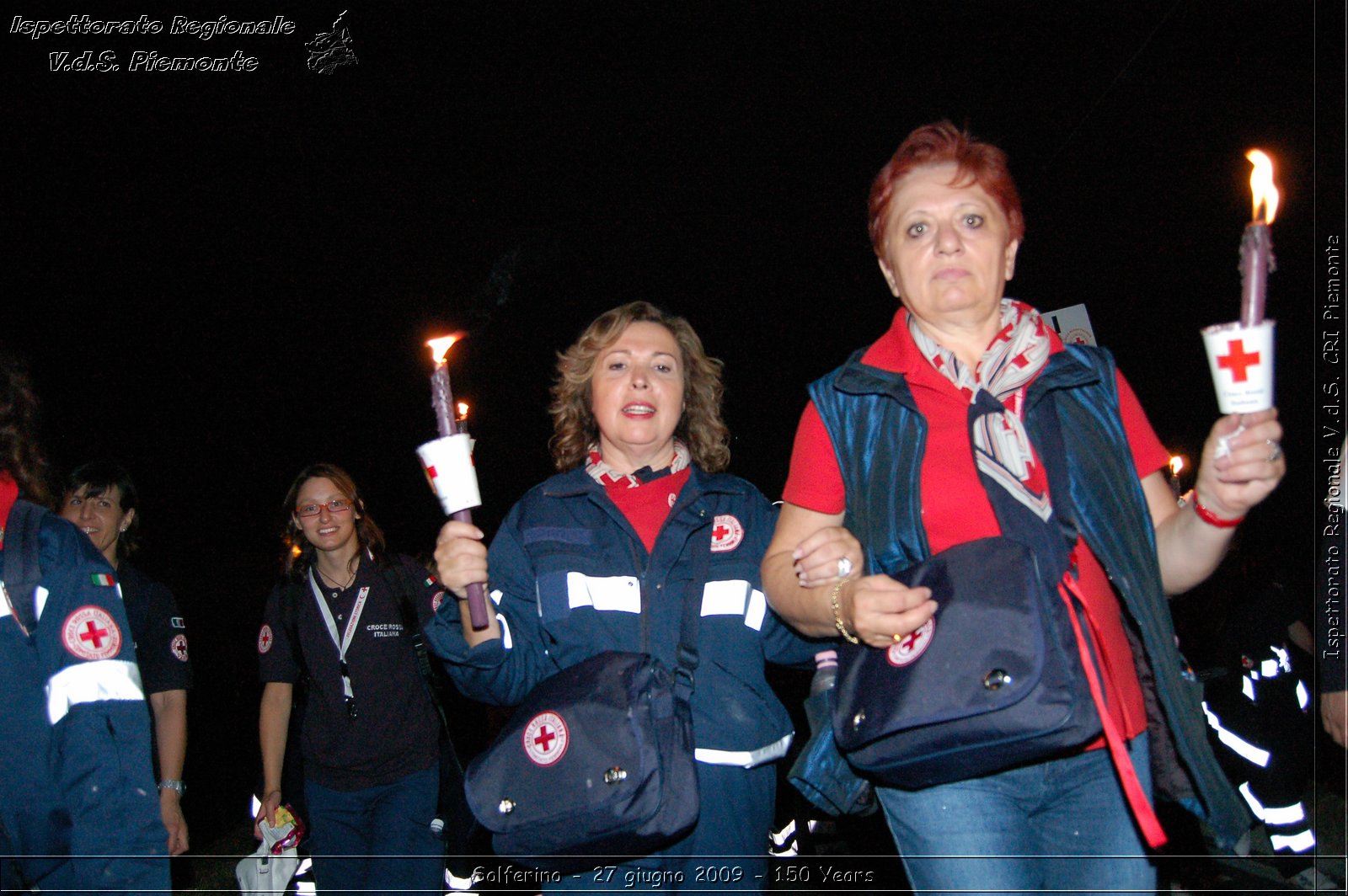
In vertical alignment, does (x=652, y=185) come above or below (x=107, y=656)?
above

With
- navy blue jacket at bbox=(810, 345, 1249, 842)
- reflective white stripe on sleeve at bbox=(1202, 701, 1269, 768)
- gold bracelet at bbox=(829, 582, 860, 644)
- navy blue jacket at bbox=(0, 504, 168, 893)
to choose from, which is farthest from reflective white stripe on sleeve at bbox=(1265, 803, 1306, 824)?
navy blue jacket at bbox=(0, 504, 168, 893)

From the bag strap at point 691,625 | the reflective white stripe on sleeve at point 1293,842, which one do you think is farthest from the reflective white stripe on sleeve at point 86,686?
the reflective white stripe on sleeve at point 1293,842

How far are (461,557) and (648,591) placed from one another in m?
0.58

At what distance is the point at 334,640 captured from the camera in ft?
14.7

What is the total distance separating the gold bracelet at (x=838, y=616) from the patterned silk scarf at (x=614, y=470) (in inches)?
46.1

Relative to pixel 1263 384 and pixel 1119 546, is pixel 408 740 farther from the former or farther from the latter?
pixel 1263 384

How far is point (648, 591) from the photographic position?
281cm

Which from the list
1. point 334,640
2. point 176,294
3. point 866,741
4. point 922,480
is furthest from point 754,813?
point 176,294

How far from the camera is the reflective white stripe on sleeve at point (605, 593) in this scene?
2.80m

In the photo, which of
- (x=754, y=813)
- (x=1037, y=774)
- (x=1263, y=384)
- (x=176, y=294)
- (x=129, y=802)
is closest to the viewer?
(x=1263, y=384)

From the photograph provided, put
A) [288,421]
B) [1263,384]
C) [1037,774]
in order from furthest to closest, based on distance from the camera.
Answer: [288,421]
[1037,774]
[1263,384]

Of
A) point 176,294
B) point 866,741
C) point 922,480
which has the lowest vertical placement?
point 866,741

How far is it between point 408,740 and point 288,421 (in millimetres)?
4943

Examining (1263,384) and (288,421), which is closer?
(1263,384)
